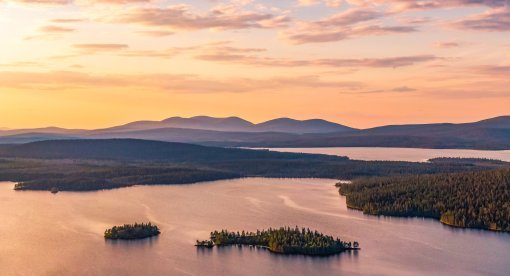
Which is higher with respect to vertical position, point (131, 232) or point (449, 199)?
point (449, 199)

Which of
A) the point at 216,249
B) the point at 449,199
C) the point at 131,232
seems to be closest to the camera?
the point at 216,249

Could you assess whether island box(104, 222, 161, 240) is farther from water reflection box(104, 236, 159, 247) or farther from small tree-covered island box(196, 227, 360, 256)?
small tree-covered island box(196, 227, 360, 256)

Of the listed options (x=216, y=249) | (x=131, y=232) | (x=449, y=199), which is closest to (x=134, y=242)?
(x=131, y=232)

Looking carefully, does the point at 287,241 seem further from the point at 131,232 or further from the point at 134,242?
the point at 131,232

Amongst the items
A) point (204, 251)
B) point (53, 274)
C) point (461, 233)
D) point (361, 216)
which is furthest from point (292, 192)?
point (53, 274)

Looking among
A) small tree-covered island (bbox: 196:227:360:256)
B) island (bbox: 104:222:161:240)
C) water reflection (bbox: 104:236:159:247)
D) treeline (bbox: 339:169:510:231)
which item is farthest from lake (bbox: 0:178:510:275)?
treeline (bbox: 339:169:510:231)

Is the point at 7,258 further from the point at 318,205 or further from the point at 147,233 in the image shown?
the point at 318,205

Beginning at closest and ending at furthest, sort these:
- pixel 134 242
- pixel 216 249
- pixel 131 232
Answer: pixel 216 249, pixel 134 242, pixel 131 232

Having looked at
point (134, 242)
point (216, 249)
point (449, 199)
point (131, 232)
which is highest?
point (449, 199)
